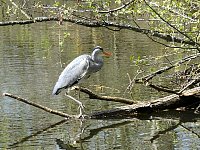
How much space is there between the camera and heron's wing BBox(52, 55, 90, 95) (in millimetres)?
11938

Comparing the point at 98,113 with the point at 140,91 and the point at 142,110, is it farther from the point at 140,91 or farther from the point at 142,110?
the point at 140,91

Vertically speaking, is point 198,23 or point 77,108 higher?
point 198,23

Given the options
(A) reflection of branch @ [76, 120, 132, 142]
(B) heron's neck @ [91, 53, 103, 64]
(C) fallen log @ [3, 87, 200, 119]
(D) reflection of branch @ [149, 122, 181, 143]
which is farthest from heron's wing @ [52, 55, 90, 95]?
(D) reflection of branch @ [149, 122, 181, 143]

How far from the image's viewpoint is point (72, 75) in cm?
1196

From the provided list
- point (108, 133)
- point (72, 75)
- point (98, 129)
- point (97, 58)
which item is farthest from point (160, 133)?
point (97, 58)

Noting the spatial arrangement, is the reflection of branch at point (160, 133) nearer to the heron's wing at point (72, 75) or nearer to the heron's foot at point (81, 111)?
the heron's foot at point (81, 111)

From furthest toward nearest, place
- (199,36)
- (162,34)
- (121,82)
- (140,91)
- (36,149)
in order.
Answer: (121,82)
(140,91)
(162,34)
(199,36)
(36,149)

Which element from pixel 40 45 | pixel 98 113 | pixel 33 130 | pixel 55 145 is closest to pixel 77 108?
pixel 98 113

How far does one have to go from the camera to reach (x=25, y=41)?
973 inches

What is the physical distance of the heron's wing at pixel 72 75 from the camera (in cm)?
1194

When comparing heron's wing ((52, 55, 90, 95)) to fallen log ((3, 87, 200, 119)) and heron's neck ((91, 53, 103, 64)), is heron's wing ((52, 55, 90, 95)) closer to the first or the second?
heron's neck ((91, 53, 103, 64))

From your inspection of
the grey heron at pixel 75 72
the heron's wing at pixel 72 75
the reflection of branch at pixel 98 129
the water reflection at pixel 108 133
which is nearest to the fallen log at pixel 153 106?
the water reflection at pixel 108 133

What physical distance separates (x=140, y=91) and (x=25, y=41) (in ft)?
37.6

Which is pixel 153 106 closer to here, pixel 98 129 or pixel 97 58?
pixel 98 129
